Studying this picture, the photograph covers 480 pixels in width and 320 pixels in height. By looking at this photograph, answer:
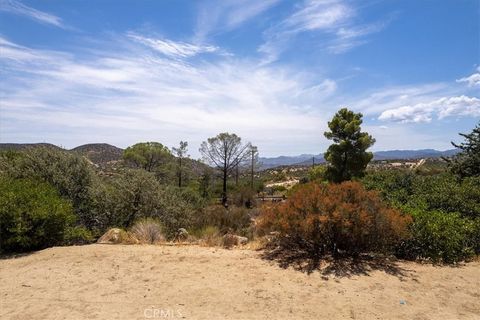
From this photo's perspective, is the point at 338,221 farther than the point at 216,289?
Yes

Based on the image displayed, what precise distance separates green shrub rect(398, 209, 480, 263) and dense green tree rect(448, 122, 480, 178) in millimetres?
7678

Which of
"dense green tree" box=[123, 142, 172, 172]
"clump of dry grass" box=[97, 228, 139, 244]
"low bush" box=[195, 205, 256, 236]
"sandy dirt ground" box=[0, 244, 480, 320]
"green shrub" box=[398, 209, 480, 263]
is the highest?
"dense green tree" box=[123, 142, 172, 172]

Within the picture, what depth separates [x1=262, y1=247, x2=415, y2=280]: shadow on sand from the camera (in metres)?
7.36

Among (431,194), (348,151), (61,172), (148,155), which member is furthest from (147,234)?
(148,155)

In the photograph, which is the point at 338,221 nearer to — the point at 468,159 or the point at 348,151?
the point at 468,159

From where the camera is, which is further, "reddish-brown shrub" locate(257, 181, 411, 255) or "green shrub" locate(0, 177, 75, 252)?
"green shrub" locate(0, 177, 75, 252)

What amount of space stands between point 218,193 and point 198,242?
26787 millimetres

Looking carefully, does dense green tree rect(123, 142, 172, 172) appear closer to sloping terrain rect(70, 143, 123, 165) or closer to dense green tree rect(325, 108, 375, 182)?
dense green tree rect(325, 108, 375, 182)

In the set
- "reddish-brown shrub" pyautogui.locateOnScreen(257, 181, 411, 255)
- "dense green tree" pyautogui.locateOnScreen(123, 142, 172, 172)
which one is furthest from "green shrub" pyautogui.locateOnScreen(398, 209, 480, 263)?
"dense green tree" pyautogui.locateOnScreen(123, 142, 172, 172)

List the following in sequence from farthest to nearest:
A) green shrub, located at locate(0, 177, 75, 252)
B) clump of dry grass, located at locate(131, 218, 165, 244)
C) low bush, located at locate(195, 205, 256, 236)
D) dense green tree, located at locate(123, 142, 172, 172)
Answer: dense green tree, located at locate(123, 142, 172, 172), low bush, located at locate(195, 205, 256, 236), clump of dry grass, located at locate(131, 218, 165, 244), green shrub, located at locate(0, 177, 75, 252)

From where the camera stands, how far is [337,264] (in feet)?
25.5

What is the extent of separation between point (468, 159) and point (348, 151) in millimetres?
9600

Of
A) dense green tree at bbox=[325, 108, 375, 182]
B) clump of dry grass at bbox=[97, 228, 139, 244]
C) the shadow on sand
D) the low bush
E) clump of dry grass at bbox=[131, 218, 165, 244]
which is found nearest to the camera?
the shadow on sand

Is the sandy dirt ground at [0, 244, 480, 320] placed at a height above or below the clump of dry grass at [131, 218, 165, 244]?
below
